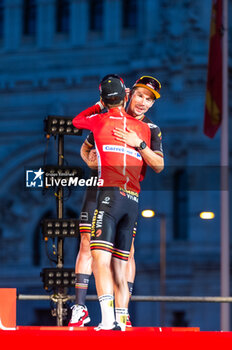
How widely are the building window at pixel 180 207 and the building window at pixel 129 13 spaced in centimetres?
819

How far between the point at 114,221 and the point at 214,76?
13.9m

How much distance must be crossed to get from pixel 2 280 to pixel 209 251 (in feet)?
32.2

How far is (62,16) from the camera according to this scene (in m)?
40.3

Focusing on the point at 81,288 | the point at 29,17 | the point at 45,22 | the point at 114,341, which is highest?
the point at 29,17

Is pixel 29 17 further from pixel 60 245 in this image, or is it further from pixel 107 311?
pixel 107 311

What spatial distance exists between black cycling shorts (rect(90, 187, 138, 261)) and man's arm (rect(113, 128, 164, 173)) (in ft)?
1.02

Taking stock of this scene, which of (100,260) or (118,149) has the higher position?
(118,149)

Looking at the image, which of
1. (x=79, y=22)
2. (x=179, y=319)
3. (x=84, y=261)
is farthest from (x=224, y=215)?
(x=79, y=22)

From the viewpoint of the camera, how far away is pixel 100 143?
5.75m

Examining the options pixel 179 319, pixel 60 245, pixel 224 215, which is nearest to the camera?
pixel 60 245

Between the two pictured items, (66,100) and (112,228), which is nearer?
(112,228)

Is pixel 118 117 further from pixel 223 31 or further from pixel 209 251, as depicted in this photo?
pixel 209 251

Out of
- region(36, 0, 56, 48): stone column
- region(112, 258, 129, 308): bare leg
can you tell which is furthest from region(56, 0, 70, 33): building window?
region(112, 258, 129, 308): bare leg

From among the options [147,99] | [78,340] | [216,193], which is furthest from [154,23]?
[78,340]
